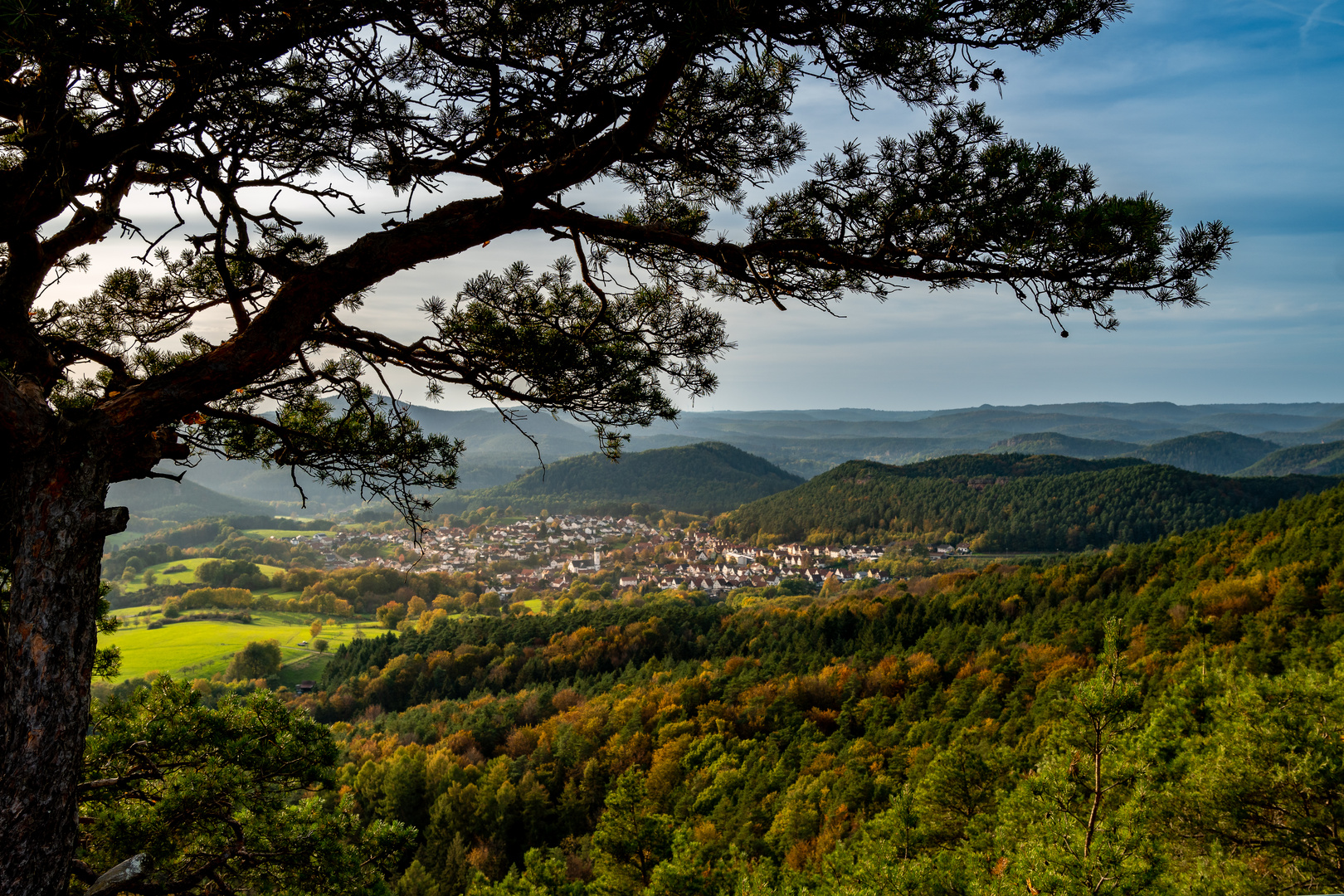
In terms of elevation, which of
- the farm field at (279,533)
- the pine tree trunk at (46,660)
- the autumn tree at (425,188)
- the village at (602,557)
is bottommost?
the village at (602,557)

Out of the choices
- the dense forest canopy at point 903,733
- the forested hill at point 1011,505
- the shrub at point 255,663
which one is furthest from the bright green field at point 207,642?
the forested hill at point 1011,505

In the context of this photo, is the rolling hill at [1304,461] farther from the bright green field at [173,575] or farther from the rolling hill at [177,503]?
the rolling hill at [177,503]

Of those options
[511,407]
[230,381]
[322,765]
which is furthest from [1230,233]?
[322,765]

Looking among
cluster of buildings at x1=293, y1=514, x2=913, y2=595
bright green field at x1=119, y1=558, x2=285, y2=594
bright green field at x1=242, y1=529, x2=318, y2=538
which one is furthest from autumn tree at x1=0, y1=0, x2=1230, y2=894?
bright green field at x1=242, y1=529, x2=318, y2=538

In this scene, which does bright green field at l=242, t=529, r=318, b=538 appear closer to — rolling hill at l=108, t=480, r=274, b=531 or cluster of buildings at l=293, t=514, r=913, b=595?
cluster of buildings at l=293, t=514, r=913, b=595

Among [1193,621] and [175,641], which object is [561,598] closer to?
[175,641]

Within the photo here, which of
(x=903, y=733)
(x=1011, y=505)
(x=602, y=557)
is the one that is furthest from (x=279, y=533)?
(x=1011, y=505)
